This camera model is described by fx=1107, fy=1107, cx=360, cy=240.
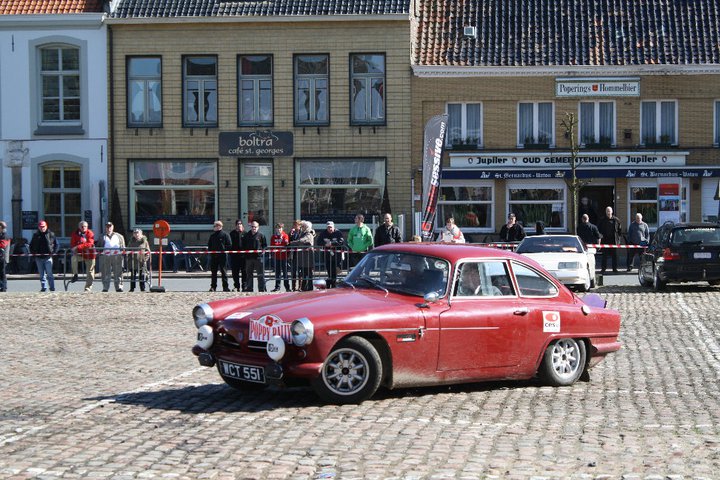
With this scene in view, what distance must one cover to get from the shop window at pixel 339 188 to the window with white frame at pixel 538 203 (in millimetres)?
4405

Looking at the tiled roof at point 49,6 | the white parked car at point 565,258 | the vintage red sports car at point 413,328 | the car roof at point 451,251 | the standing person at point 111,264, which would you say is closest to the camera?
the vintage red sports car at point 413,328

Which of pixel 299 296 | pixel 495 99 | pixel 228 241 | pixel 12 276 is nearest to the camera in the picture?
pixel 299 296

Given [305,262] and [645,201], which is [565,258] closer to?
[305,262]

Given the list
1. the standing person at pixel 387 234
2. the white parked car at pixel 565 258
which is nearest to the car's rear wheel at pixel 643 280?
the white parked car at pixel 565 258

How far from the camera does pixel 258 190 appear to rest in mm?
37062

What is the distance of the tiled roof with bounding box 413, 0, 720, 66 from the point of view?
36594mm

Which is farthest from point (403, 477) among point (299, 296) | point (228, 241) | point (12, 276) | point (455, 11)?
point (455, 11)

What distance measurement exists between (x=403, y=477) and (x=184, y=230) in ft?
101

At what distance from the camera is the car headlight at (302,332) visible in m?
9.05

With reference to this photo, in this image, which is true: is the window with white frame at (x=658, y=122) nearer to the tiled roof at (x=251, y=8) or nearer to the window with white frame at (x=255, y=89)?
the tiled roof at (x=251, y=8)

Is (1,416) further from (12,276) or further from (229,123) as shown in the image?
(229,123)

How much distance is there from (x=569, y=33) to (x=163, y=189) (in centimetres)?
1467

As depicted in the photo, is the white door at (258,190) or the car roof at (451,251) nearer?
the car roof at (451,251)

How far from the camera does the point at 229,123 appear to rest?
121 feet
